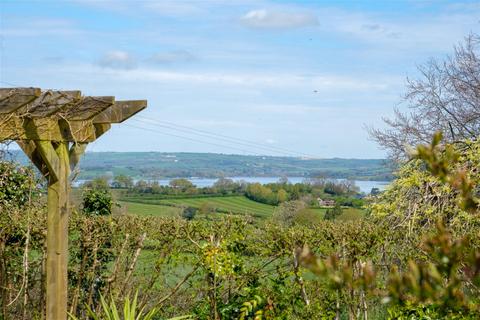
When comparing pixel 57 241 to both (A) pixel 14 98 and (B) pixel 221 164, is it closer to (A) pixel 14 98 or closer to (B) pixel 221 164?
(A) pixel 14 98

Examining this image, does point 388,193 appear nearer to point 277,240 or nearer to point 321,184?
point 277,240

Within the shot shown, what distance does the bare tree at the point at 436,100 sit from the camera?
14.1 meters

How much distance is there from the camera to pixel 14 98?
493cm

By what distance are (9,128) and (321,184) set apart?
646 inches

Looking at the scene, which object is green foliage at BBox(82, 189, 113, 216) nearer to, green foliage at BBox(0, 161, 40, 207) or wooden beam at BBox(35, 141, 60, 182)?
green foliage at BBox(0, 161, 40, 207)

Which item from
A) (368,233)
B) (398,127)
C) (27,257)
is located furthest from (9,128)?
(398,127)

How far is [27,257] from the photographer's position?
287 inches

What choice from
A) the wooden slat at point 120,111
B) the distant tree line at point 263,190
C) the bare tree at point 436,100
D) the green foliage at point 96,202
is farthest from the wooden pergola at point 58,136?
the distant tree line at point 263,190

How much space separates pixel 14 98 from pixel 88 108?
2.15 feet

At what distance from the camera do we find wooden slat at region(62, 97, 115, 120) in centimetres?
537

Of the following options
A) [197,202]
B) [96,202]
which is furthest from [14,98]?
[197,202]

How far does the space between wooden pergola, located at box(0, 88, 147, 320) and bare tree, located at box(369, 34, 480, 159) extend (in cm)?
913

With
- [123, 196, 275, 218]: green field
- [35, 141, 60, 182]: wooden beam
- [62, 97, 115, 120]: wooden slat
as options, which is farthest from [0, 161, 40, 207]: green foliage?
[123, 196, 275, 218]: green field

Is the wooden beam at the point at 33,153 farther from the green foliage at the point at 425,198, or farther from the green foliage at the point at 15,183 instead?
the green foliage at the point at 425,198
